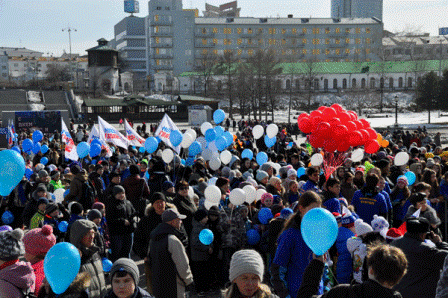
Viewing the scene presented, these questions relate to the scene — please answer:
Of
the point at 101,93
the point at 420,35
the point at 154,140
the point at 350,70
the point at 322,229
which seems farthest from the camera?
the point at 420,35

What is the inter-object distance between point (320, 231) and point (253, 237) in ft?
10.1

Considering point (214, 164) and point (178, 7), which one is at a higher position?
point (178, 7)

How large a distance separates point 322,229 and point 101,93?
7399 cm

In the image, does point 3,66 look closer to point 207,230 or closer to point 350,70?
point 350,70

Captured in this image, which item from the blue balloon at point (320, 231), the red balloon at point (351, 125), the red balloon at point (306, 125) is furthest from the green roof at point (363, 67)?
the blue balloon at point (320, 231)

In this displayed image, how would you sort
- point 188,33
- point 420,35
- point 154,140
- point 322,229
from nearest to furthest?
point 322,229, point 154,140, point 188,33, point 420,35

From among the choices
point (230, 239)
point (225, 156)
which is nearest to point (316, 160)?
point (225, 156)

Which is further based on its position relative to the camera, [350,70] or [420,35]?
[420,35]

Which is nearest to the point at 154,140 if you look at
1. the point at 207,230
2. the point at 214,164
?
the point at 214,164

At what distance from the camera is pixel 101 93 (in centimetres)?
7481

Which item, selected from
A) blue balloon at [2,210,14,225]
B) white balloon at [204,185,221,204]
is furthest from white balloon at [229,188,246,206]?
blue balloon at [2,210,14,225]

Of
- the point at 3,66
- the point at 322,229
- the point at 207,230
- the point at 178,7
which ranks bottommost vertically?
the point at 207,230

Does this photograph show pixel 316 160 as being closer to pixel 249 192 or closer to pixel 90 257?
pixel 249 192

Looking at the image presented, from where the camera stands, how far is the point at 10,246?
4.04 m
